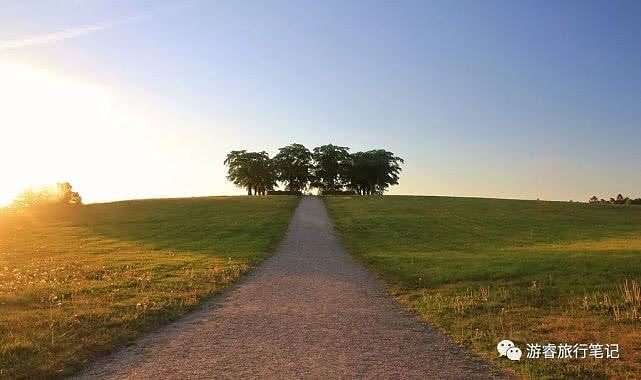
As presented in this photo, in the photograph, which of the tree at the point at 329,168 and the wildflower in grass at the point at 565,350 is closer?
the wildflower in grass at the point at 565,350

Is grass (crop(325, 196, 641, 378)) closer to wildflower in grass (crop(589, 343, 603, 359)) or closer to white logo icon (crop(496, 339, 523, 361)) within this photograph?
white logo icon (crop(496, 339, 523, 361))

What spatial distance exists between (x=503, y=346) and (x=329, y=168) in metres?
111

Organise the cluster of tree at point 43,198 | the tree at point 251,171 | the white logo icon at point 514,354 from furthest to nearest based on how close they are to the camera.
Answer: the tree at point 251,171, the cluster of tree at point 43,198, the white logo icon at point 514,354

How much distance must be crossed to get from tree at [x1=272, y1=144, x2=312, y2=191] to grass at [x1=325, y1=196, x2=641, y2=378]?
7339 cm

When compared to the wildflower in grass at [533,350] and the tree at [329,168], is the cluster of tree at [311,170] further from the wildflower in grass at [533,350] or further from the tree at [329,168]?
the wildflower in grass at [533,350]

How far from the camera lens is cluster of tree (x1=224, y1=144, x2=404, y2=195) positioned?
11919 cm

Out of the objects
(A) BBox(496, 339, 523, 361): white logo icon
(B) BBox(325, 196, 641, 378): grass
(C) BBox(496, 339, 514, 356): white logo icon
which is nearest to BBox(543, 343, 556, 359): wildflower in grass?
(B) BBox(325, 196, 641, 378): grass

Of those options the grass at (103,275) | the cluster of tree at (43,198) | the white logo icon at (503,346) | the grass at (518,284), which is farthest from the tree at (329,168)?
the white logo icon at (503,346)

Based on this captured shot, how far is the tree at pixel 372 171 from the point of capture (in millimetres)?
121250

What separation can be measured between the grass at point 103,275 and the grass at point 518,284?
755cm

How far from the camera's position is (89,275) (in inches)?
893

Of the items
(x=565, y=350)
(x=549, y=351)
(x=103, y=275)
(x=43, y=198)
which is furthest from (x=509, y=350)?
(x=43, y=198)

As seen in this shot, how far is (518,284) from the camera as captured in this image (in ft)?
64.8

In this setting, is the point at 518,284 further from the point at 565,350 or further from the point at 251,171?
the point at 251,171
